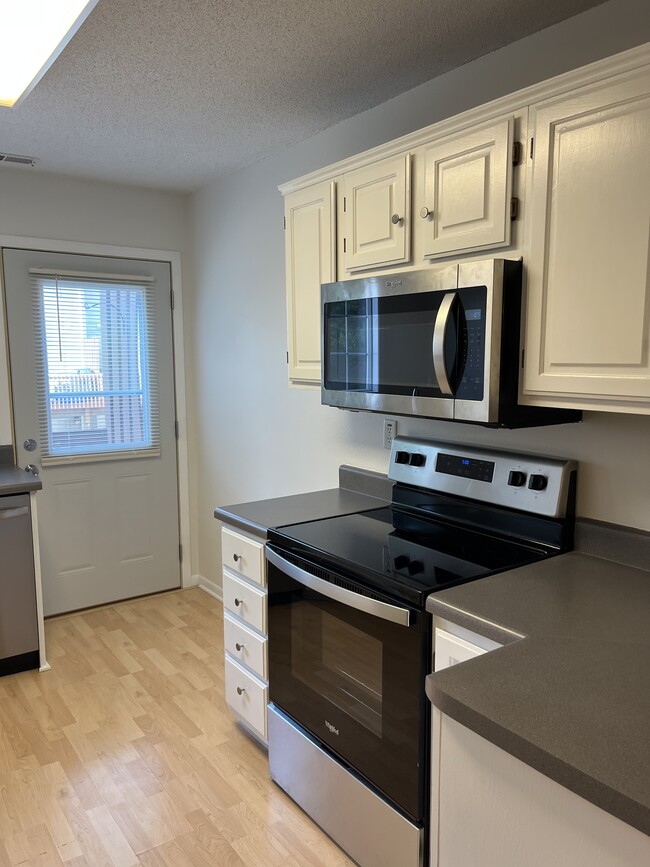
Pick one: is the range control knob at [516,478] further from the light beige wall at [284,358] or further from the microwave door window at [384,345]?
the microwave door window at [384,345]

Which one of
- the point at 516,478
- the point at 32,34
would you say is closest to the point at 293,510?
the point at 516,478

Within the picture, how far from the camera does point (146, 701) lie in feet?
9.21

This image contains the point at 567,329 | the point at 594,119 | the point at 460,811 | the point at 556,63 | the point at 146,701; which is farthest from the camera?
the point at 146,701

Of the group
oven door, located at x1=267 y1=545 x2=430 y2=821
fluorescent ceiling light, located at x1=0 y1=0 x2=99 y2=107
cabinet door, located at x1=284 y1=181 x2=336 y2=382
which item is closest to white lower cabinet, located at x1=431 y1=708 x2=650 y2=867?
oven door, located at x1=267 y1=545 x2=430 y2=821

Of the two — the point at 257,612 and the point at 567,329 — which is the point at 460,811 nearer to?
the point at 567,329

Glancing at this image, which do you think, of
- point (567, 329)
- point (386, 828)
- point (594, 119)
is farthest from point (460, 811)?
point (594, 119)

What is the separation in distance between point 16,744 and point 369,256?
231 centimetres

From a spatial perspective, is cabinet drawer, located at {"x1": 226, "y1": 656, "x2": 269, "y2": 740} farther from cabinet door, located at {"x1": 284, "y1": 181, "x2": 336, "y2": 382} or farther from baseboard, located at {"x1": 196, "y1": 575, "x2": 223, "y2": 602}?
baseboard, located at {"x1": 196, "y1": 575, "x2": 223, "y2": 602}

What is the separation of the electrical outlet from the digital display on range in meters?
0.34

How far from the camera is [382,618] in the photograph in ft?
5.48

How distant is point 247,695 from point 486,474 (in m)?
1.24

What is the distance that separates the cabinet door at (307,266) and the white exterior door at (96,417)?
5.45ft

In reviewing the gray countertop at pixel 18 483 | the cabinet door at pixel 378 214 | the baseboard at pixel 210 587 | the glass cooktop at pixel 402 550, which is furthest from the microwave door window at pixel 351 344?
the baseboard at pixel 210 587

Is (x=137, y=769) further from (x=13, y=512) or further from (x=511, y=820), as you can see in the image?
(x=511, y=820)
